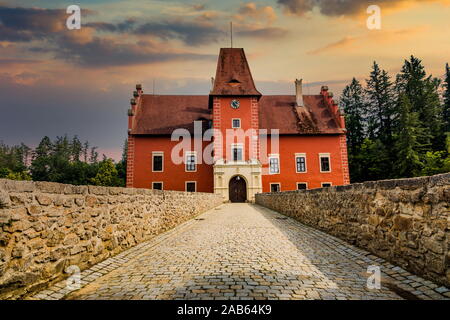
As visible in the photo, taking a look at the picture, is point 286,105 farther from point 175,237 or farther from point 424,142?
point 175,237

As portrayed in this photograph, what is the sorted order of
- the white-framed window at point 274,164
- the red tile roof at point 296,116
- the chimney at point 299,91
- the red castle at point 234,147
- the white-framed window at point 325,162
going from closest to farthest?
the red castle at point 234,147 < the white-framed window at point 274,164 < the white-framed window at point 325,162 < the red tile roof at point 296,116 < the chimney at point 299,91

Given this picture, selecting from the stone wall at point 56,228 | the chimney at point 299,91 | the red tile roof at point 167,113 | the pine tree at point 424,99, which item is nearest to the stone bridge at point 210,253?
the stone wall at point 56,228

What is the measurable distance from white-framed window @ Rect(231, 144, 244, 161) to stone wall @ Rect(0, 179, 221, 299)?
21199mm

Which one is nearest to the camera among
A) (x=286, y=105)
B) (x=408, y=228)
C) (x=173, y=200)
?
(x=408, y=228)

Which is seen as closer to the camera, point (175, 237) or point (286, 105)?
point (175, 237)

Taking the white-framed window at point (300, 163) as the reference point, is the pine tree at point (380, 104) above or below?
above

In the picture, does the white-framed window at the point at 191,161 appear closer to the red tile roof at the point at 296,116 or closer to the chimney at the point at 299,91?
the red tile roof at the point at 296,116

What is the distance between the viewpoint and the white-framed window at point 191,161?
28.7m

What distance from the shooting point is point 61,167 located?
2643 inches

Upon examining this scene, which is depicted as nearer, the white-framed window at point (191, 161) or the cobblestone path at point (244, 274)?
the cobblestone path at point (244, 274)

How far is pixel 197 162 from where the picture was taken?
2878cm
